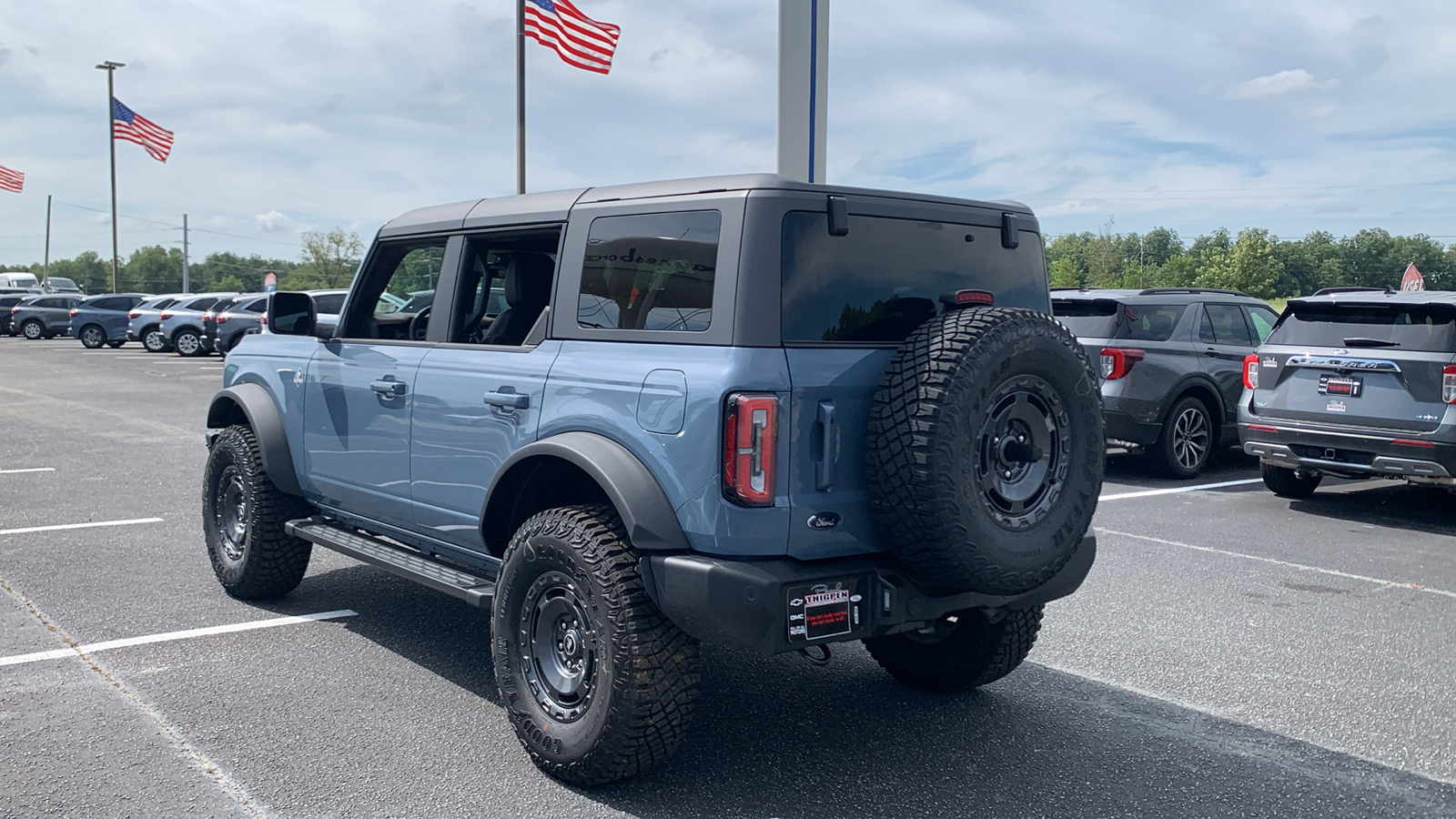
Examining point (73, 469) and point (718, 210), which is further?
point (73, 469)

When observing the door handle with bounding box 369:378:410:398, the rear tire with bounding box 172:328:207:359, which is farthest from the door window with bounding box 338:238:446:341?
the rear tire with bounding box 172:328:207:359

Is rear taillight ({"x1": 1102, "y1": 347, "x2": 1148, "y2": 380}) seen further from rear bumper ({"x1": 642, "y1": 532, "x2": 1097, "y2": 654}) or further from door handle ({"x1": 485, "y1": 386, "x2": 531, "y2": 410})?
door handle ({"x1": 485, "y1": 386, "x2": 531, "y2": 410})

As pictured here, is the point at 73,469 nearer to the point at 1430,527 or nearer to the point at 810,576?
the point at 810,576

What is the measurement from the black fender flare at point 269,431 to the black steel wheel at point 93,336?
35058 millimetres

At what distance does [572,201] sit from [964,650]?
231cm

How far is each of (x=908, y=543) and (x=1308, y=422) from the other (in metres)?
6.63

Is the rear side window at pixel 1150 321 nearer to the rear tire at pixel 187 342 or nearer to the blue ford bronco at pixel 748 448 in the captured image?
the blue ford bronco at pixel 748 448

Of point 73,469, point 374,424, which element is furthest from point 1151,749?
point 73,469

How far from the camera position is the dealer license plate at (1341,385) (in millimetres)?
8695

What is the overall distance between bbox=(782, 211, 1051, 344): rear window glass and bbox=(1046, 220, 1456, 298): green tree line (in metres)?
64.2

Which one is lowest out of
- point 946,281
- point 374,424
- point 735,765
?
point 735,765

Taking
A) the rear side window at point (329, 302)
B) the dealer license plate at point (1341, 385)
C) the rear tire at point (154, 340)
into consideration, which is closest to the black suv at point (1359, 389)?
the dealer license plate at point (1341, 385)

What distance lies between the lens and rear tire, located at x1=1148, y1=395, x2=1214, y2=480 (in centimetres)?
1063

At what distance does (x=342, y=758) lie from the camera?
3898mm
